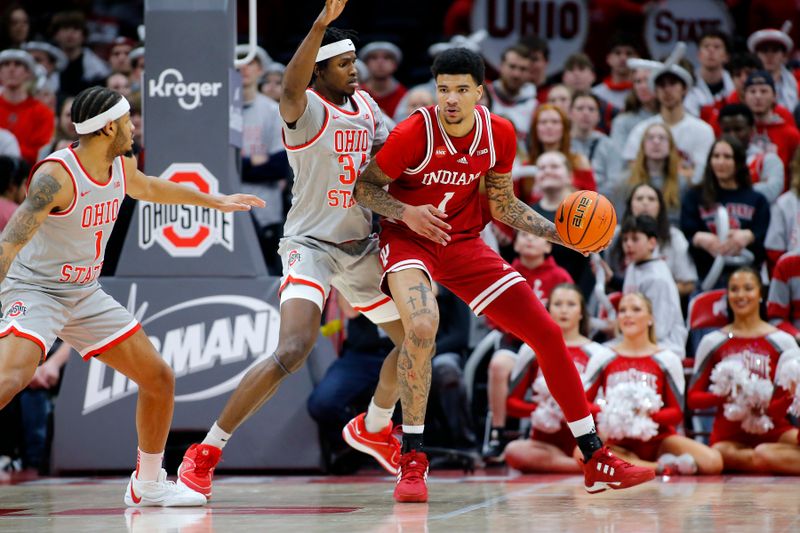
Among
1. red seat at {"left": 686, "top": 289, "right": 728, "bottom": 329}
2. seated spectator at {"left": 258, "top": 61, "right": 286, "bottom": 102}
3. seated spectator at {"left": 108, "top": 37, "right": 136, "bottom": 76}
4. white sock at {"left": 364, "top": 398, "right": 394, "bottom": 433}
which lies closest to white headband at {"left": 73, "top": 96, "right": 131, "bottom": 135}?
white sock at {"left": 364, "top": 398, "right": 394, "bottom": 433}

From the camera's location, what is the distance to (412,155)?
6.05m

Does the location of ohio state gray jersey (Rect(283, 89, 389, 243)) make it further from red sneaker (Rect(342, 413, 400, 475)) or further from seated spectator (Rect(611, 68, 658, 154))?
seated spectator (Rect(611, 68, 658, 154))

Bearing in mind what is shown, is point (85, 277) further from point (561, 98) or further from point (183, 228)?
point (561, 98)

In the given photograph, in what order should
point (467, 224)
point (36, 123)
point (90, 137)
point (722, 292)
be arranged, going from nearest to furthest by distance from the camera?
1. point (90, 137)
2. point (467, 224)
3. point (722, 292)
4. point (36, 123)

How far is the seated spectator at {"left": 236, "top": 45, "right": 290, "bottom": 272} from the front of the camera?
9758 millimetres

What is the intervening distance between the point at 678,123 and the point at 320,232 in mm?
4741

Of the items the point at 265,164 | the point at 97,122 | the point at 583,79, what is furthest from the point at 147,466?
the point at 583,79

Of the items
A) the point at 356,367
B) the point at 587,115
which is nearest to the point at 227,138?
the point at 356,367

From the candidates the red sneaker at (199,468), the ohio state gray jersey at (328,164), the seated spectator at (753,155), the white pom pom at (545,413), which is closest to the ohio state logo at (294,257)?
the ohio state gray jersey at (328,164)

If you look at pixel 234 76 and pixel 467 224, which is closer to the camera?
pixel 467 224

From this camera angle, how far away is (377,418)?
21.8ft

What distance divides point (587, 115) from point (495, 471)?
11.2 ft

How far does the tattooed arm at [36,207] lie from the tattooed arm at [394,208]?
1394mm

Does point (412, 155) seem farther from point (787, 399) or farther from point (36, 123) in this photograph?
point (36, 123)
